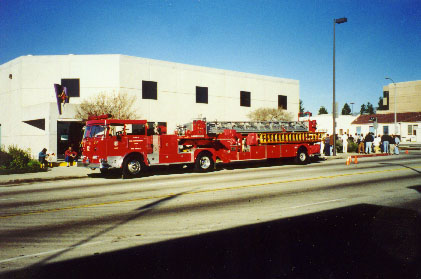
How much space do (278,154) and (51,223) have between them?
1504cm

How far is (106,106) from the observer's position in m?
23.9

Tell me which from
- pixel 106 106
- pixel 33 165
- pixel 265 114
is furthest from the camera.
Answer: pixel 265 114

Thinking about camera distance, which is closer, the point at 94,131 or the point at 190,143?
the point at 94,131

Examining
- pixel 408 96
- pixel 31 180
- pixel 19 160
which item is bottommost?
pixel 31 180

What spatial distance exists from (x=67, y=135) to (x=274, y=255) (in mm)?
25285

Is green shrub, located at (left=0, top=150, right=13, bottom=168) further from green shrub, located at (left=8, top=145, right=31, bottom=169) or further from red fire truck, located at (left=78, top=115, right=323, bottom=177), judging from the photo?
red fire truck, located at (left=78, top=115, right=323, bottom=177)

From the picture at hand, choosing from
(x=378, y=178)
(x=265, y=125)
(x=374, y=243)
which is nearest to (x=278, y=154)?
(x=265, y=125)

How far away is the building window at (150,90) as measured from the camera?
2886cm

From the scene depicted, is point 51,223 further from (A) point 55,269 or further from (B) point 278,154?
(B) point 278,154

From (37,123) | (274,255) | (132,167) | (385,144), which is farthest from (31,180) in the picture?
(385,144)

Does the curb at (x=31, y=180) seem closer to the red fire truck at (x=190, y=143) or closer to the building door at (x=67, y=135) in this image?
the red fire truck at (x=190, y=143)

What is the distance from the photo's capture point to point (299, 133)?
69.4 feet

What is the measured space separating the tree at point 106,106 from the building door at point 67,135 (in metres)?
2.51

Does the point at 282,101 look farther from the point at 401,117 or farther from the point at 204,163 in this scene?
the point at 401,117
